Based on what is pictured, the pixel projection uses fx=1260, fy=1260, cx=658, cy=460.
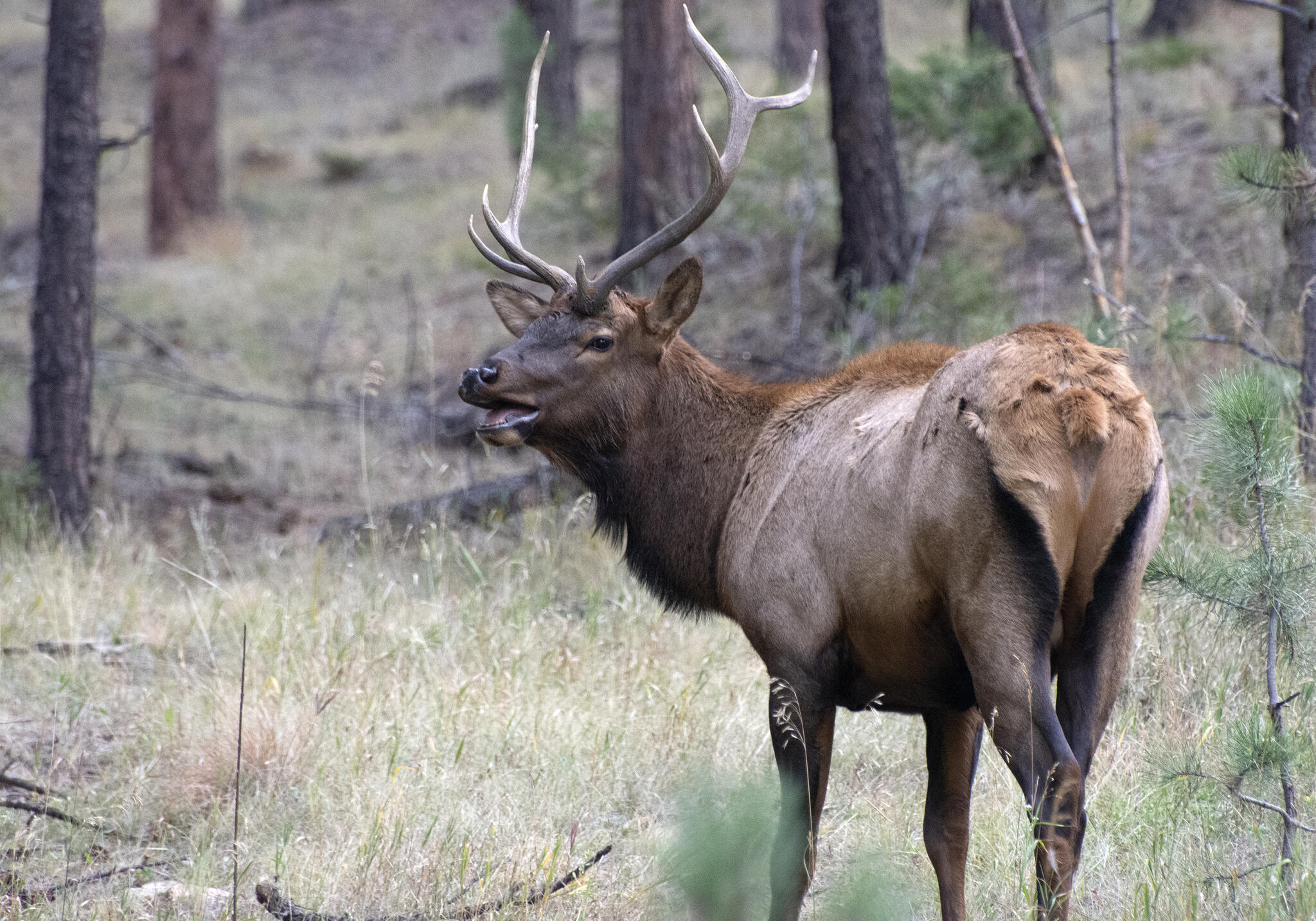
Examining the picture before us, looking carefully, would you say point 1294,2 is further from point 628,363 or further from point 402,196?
point 402,196

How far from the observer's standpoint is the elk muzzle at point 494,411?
14.9 feet

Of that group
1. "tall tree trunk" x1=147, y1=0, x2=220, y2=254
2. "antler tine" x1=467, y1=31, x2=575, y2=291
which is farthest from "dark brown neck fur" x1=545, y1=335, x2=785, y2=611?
"tall tree trunk" x1=147, y1=0, x2=220, y2=254

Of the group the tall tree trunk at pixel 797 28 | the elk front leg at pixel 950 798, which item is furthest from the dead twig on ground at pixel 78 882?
the tall tree trunk at pixel 797 28

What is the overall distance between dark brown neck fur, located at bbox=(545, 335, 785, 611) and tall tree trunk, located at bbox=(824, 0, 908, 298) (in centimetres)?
543

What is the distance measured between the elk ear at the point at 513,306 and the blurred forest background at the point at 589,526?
123 cm

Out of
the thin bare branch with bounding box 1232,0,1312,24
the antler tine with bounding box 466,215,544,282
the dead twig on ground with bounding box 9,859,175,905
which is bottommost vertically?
the dead twig on ground with bounding box 9,859,175,905

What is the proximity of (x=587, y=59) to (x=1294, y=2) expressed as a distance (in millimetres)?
22622

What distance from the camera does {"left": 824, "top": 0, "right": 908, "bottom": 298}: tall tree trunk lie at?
9.82 meters

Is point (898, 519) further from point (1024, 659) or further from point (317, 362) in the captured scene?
point (317, 362)

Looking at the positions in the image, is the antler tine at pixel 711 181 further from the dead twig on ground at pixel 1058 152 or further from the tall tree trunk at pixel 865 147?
the tall tree trunk at pixel 865 147

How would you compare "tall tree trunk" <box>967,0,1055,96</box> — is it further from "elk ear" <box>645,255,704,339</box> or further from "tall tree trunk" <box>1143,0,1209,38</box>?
"elk ear" <box>645,255,704,339</box>

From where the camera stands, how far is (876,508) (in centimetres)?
362

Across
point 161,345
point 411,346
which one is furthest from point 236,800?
point 161,345

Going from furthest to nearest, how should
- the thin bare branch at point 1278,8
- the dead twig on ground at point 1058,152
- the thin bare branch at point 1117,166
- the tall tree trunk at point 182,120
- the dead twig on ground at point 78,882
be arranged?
1. the tall tree trunk at point 182,120
2. the thin bare branch at point 1117,166
3. the dead twig on ground at point 1058,152
4. the thin bare branch at point 1278,8
5. the dead twig on ground at point 78,882
